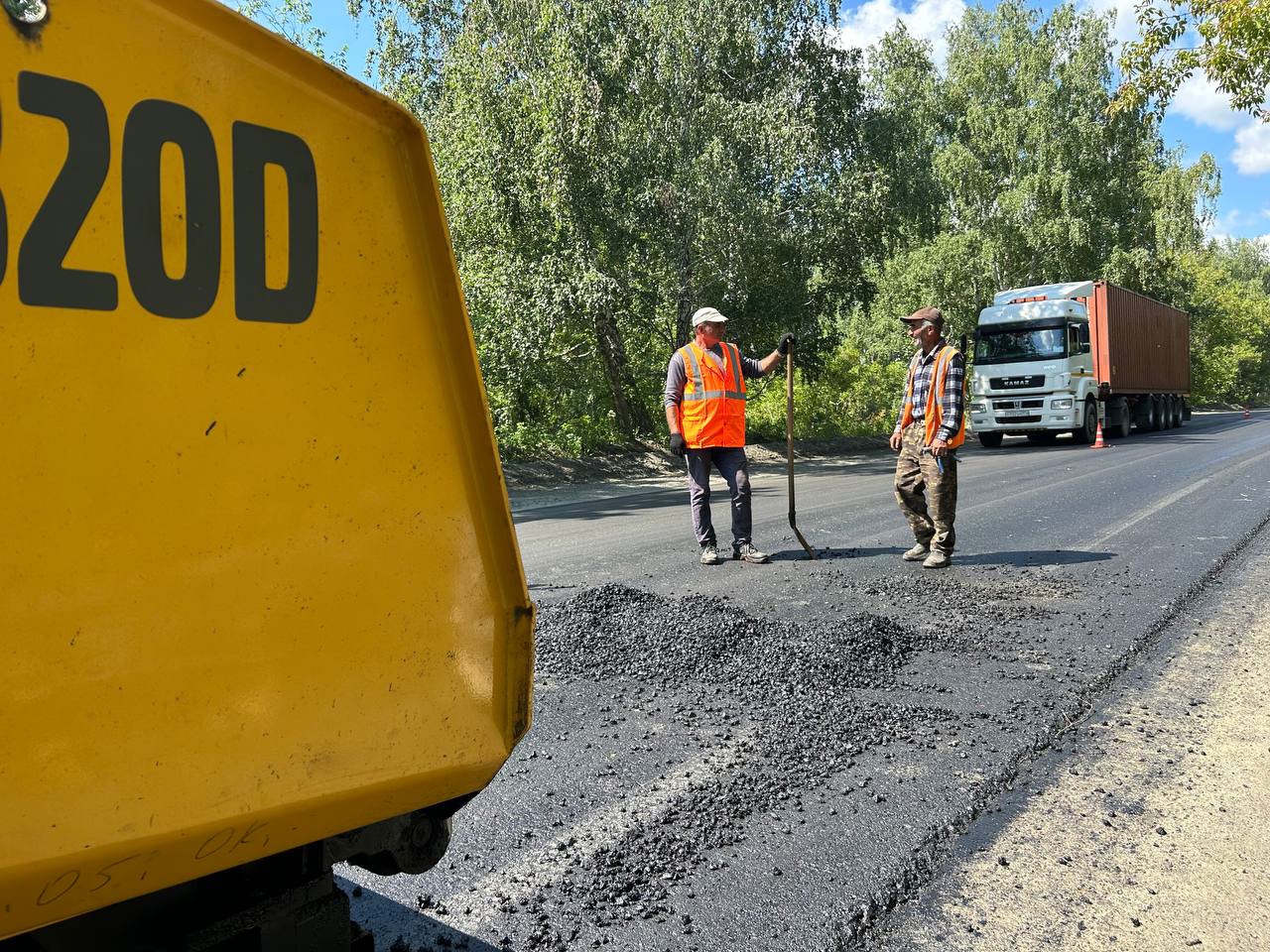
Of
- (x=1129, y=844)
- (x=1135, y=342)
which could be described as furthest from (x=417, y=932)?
(x=1135, y=342)

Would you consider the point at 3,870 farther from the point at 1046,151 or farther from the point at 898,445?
the point at 1046,151

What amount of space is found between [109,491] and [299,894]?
737 mm

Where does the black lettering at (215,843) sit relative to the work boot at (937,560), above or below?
above

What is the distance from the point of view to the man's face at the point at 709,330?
7238 mm

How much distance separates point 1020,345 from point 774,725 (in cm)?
2071

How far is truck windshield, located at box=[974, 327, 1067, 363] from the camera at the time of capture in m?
21.8

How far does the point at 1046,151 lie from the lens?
32.0 meters

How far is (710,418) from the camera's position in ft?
24.4

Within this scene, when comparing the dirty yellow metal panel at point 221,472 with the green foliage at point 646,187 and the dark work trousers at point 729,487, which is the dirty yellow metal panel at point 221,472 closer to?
the dark work trousers at point 729,487

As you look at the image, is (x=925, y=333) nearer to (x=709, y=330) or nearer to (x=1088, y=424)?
(x=709, y=330)

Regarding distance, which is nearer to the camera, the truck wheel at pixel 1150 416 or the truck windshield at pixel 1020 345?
the truck windshield at pixel 1020 345

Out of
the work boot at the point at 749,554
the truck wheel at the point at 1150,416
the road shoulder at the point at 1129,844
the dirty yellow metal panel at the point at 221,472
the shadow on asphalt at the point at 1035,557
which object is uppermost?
the dirty yellow metal panel at the point at 221,472

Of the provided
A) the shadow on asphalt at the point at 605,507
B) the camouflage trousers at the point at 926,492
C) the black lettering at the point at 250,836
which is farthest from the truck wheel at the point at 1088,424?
the black lettering at the point at 250,836

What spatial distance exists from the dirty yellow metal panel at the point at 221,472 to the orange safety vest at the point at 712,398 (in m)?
5.82
